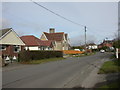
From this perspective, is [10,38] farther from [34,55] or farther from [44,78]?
[44,78]

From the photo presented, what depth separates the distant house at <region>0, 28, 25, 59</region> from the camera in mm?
28422

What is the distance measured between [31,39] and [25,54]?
2417 centimetres

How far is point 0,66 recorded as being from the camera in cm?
1794

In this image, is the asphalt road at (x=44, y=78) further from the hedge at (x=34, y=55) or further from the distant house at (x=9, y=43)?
the distant house at (x=9, y=43)

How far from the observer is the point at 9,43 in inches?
1168

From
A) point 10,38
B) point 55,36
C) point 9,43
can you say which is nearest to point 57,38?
point 55,36

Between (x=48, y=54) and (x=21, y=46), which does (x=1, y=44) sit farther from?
(x=48, y=54)

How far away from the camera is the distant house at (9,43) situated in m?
28.4

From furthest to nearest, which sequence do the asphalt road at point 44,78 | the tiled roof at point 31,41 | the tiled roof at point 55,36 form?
1. the tiled roof at point 55,36
2. the tiled roof at point 31,41
3. the asphalt road at point 44,78

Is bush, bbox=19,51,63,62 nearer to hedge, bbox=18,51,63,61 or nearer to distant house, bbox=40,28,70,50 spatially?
hedge, bbox=18,51,63,61

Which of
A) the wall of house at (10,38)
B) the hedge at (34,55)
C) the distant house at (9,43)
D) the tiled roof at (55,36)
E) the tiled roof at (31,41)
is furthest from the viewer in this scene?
the tiled roof at (55,36)

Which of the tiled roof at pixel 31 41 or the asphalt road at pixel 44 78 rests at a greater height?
the tiled roof at pixel 31 41

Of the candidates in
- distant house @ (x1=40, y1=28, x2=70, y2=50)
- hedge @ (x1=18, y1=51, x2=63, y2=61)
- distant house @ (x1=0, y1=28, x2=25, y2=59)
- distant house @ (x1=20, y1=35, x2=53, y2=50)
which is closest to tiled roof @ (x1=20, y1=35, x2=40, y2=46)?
distant house @ (x1=20, y1=35, x2=53, y2=50)

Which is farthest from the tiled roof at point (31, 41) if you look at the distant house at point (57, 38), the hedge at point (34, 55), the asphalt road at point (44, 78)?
the asphalt road at point (44, 78)
